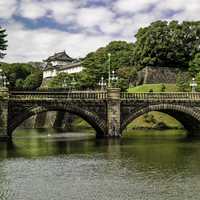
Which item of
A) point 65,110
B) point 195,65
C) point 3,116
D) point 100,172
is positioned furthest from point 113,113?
point 195,65

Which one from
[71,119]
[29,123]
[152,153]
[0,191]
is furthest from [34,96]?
[29,123]

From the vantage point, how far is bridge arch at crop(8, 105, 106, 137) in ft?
210

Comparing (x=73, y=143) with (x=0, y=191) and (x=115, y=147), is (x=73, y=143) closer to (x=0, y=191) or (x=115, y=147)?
(x=115, y=147)

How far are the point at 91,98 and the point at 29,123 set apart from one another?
5189 cm

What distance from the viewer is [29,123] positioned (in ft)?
382

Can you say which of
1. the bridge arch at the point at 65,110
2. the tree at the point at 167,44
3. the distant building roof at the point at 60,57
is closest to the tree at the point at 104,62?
the tree at the point at 167,44

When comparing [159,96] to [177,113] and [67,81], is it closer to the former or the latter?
[177,113]

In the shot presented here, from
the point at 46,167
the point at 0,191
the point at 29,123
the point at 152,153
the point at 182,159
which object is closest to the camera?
the point at 0,191

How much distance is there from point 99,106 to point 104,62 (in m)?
62.4

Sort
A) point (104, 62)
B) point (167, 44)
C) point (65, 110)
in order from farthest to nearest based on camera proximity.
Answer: point (104, 62) → point (167, 44) → point (65, 110)

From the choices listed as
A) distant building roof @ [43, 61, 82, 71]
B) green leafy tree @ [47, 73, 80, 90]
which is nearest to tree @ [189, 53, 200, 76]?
green leafy tree @ [47, 73, 80, 90]

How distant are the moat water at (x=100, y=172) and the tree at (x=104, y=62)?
58.9 m

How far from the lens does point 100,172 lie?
1494 inches

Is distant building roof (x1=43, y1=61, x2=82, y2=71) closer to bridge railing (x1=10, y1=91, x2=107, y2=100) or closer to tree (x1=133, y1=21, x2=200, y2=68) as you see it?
tree (x1=133, y1=21, x2=200, y2=68)
